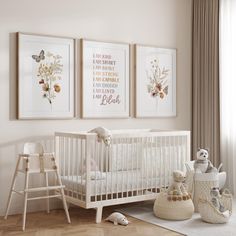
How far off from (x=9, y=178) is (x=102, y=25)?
1.80 m

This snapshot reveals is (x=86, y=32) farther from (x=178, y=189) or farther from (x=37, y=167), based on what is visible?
(x=178, y=189)

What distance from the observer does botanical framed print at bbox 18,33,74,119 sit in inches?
167

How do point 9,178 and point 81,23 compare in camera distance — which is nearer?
point 9,178

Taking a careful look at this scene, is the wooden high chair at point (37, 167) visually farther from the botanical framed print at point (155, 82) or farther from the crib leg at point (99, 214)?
the botanical framed print at point (155, 82)

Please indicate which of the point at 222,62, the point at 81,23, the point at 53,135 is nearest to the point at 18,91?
the point at 53,135

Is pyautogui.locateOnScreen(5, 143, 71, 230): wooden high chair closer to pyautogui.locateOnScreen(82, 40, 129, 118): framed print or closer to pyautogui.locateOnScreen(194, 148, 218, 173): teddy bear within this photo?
pyautogui.locateOnScreen(82, 40, 129, 118): framed print

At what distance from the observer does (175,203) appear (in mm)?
3922

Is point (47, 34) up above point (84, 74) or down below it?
above

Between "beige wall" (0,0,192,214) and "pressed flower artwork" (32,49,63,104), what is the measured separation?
23 cm

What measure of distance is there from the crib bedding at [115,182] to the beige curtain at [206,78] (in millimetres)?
1125

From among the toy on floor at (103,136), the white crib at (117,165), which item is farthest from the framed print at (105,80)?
the toy on floor at (103,136)

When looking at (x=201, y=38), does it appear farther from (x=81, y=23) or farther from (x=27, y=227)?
(x=27, y=227)

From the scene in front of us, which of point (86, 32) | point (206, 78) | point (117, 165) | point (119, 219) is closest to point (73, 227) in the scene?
point (119, 219)

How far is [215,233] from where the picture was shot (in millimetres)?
3516
